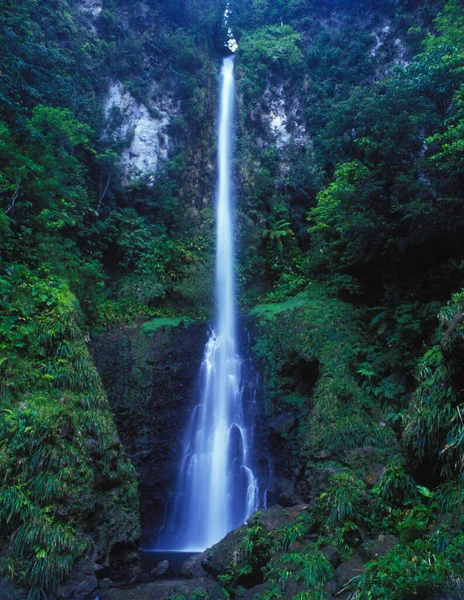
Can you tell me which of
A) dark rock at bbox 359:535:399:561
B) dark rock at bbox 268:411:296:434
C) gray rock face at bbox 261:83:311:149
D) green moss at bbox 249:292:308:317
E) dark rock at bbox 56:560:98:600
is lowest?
dark rock at bbox 56:560:98:600

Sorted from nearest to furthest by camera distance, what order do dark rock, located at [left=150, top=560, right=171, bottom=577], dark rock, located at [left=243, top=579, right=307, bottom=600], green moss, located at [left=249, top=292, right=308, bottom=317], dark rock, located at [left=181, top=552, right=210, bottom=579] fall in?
dark rock, located at [left=243, top=579, right=307, bottom=600] < dark rock, located at [left=181, top=552, right=210, bottom=579] < dark rock, located at [left=150, top=560, right=171, bottom=577] < green moss, located at [left=249, top=292, right=308, bottom=317]

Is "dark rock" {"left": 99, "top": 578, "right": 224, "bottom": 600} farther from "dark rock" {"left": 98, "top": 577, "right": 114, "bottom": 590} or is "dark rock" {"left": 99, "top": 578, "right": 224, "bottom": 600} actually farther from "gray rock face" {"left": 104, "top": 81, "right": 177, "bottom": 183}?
"gray rock face" {"left": 104, "top": 81, "right": 177, "bottom": 183}

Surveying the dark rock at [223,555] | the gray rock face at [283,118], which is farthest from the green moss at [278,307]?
the gray rock face at [283,118]

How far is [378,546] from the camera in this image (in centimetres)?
520

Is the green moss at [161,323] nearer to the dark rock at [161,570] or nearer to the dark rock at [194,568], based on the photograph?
the dark rock at [161,570]

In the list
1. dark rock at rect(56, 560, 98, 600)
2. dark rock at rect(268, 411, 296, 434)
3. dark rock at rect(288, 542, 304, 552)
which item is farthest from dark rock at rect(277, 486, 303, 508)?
dark rock at rect(56, 560, 98, 600)

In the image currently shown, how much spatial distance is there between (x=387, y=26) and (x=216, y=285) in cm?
1869

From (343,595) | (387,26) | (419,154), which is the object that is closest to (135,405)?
(343,595)

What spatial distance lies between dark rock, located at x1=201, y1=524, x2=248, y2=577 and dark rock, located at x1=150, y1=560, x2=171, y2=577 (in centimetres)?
104

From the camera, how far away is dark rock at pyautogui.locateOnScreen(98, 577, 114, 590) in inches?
280

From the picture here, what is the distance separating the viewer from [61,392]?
355 inches

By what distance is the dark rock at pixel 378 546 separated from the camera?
199 inches

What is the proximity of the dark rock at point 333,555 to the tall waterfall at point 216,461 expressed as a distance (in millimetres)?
5076

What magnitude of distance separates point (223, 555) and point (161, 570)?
177 cm
